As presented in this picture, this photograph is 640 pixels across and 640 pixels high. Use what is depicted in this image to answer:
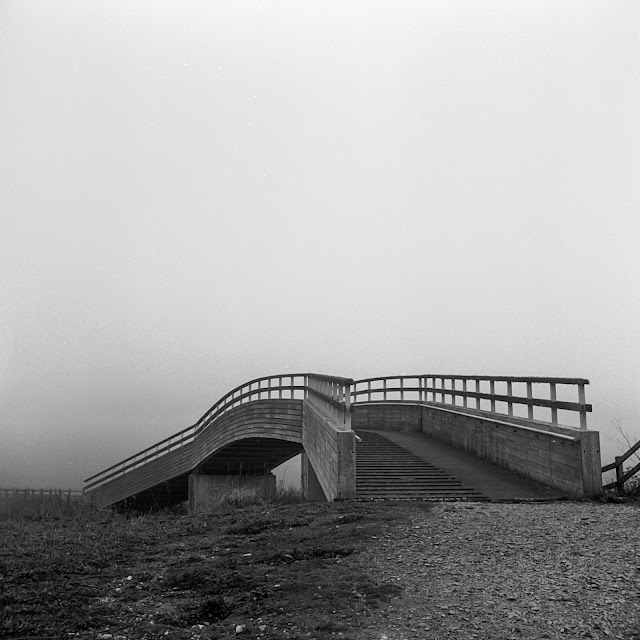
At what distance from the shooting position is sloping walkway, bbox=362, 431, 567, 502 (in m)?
10.7

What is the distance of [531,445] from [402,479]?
2.35m

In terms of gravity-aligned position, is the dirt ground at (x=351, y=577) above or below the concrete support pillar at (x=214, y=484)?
above

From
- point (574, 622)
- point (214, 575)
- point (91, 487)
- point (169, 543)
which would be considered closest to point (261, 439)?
point (91, 487)

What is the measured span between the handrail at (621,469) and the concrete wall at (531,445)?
735mm

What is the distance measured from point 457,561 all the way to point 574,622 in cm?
172

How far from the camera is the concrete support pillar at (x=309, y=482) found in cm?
1676

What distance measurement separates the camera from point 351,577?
615 cm

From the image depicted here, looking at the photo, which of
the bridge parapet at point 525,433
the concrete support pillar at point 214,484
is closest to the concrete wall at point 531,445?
the bridge parapet at point 525,433

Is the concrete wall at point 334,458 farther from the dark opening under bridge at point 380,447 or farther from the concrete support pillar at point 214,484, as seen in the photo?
the concrete support pillar at point 214,484

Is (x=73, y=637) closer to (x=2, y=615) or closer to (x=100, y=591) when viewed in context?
(x=2, y=615)

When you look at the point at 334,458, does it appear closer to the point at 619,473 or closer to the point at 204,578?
the point at 619,473

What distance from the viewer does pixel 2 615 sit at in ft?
18.9

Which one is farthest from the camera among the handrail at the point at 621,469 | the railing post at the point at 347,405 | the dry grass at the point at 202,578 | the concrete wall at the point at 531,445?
the railing post at the point at 347,405

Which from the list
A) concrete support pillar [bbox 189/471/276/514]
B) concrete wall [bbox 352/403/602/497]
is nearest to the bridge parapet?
concrete wall [bbox 352/403/602/497]
